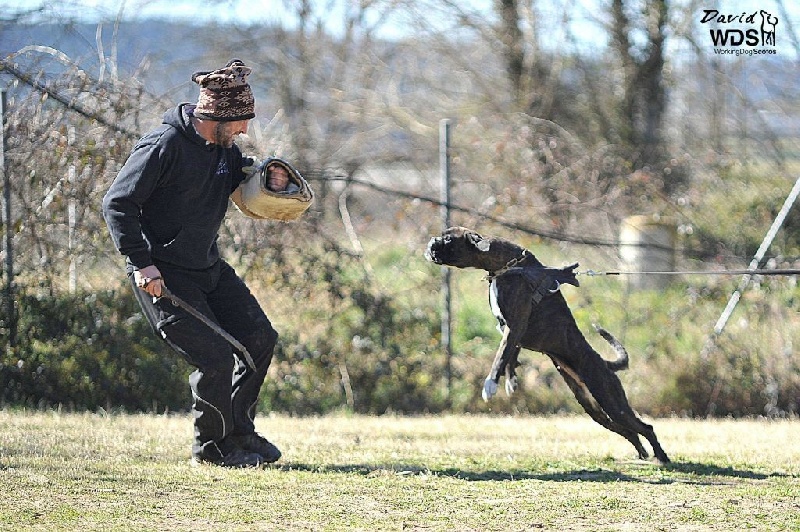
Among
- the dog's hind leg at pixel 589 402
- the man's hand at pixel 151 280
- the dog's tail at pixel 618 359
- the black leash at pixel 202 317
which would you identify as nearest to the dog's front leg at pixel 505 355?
the dog's hind leg at pixel 589 402

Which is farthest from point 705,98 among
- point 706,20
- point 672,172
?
point 672,172

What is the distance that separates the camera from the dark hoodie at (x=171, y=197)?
5.88 meters

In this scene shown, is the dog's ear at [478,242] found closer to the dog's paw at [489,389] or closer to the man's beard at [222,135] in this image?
the dog's paw at [489,389]

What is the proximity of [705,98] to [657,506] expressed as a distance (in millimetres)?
12841

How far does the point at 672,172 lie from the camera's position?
13.5 metres

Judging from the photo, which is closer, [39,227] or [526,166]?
[39,227]

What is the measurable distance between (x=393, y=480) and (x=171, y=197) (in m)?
1.92

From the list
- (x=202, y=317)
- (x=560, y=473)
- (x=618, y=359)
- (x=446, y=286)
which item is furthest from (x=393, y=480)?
(x=446, y=286)

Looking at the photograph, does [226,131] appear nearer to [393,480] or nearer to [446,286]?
[393,480]

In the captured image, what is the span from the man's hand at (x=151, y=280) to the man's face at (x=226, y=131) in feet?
2.58

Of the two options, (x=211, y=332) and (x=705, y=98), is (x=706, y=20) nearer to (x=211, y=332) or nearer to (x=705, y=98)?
(x=705, y=98)

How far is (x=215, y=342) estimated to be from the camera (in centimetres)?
616

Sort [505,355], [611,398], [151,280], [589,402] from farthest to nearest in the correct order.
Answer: [589,402] < [611,398] < [505,355] < [151,280]

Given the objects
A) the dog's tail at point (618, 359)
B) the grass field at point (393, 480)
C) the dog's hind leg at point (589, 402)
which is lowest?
the grass field at point (393, 480)
